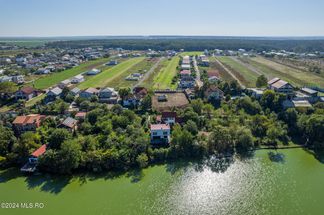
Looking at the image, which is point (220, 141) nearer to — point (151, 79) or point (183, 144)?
point (183, 144)

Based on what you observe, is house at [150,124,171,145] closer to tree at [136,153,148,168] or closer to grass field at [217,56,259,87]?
tree at [136,153,148,168]

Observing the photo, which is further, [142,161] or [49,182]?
[142,161]

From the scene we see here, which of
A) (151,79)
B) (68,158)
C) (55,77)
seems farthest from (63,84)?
(68,158)

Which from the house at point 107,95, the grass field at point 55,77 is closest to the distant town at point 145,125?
the house at point 107,95

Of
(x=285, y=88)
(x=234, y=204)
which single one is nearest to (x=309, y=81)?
(x=285, y=88)

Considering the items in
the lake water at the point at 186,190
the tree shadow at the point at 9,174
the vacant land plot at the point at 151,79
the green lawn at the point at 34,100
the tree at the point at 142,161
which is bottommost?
the lake water at the point at 186,190

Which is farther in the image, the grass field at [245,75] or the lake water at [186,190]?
the grass field at [245,75]

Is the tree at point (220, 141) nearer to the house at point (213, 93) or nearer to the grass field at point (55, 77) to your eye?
the house at point (213, 93)
